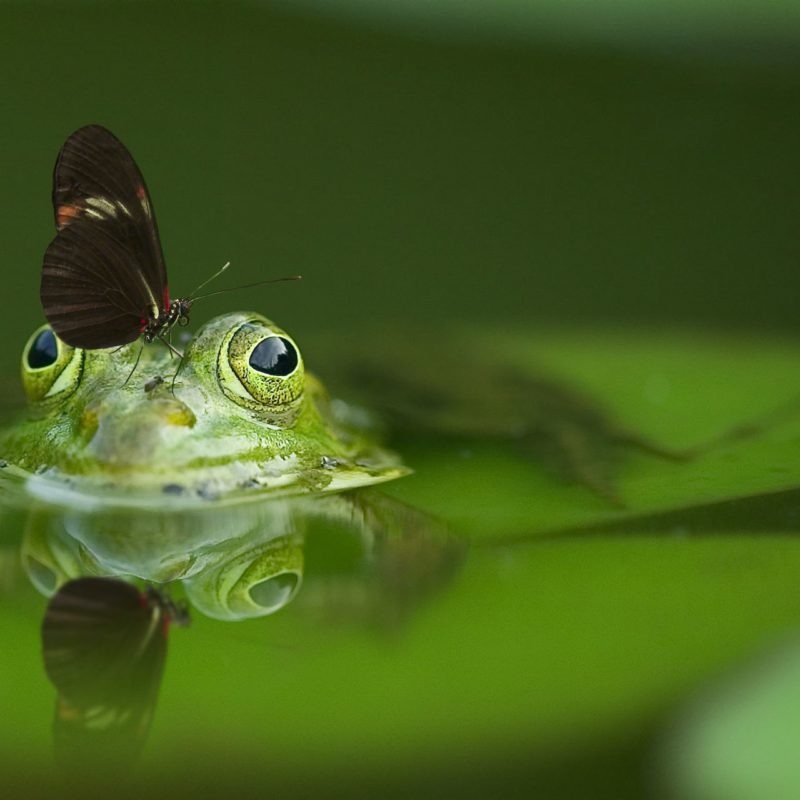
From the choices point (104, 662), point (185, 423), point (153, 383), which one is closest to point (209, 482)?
point (185, 423)

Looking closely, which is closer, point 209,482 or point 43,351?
point 209,482

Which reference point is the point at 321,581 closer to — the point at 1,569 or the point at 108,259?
the point at 1,569

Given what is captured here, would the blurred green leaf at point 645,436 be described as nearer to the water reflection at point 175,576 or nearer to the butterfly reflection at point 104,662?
the water reflection at point 175,576

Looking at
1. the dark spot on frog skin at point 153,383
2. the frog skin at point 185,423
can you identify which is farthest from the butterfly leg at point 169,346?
the dark spot on frog skin at point 153,383

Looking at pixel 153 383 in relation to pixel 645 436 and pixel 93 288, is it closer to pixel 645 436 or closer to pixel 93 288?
pixel 93 288

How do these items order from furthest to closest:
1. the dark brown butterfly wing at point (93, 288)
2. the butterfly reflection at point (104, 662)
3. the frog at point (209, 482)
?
1. the dark brown butterfly wing at point (93, 288)
2. the frog at point (209, 482)
3. the butterfly reflection at point (104, 662)

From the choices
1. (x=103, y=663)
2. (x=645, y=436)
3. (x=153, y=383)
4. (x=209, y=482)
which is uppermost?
(x=645, y=436)

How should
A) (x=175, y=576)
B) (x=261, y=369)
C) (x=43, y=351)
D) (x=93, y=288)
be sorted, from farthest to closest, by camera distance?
(x=43, y=351), (x=261, y=369), (x=93, y=288), (x=175, y=576)
